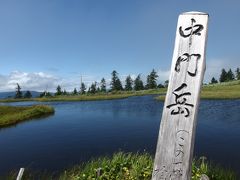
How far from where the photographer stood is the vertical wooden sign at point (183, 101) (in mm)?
4973

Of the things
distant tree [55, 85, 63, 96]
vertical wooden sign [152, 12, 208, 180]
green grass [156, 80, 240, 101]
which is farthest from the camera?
distant tree [55, 85, 63, 96]

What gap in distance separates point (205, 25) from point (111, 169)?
19.4 ft

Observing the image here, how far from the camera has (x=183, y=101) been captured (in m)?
5.12

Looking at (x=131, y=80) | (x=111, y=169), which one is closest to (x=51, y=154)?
(x=111, y=169)

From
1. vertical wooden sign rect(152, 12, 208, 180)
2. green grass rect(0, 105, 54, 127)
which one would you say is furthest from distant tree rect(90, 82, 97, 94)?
vertical wooden sign rect(152, 12, 208, 180)

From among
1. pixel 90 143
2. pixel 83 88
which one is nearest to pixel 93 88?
pixel 83 88

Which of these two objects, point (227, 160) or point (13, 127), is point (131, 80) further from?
point (227, 160)

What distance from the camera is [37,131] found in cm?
2688

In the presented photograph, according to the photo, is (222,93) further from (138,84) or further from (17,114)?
(138,84)

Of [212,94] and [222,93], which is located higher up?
[222,93]

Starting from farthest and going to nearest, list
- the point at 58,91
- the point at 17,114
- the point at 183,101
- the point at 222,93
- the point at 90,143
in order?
the point at 58,91 < the point at 222,93 < the point at 17,114 < the point at 90,143 < the point at 183,101

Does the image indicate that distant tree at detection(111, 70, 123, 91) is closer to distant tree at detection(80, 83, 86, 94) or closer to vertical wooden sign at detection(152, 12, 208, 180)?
distant tree at detection(80, 83, 86, 94)

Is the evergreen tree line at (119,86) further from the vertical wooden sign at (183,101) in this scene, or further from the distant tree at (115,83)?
the vertical wooden sign at (183,101)

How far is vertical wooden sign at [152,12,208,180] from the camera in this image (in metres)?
4.97
